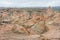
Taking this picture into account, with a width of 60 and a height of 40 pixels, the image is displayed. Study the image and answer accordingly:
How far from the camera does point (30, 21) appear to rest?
65.5 inches

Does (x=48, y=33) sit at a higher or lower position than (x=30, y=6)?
lower

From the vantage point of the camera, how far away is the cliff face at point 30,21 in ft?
5.39

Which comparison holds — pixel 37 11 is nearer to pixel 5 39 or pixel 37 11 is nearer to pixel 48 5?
pixel 48 5

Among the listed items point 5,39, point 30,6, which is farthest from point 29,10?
point 5,39

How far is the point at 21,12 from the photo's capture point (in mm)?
1681

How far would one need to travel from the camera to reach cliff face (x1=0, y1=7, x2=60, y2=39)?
1643mm

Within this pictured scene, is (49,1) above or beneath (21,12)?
above

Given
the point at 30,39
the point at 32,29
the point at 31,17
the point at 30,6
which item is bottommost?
the point at 30,39

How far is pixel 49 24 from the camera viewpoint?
166 centimetres

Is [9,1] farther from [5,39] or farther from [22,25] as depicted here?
[5,39]

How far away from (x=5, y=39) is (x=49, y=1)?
710 millimetres

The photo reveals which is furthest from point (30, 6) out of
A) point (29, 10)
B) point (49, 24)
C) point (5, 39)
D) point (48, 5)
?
point (5, 39)

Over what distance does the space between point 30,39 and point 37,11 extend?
36 centimetres

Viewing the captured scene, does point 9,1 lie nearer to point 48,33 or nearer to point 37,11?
point 37,11
